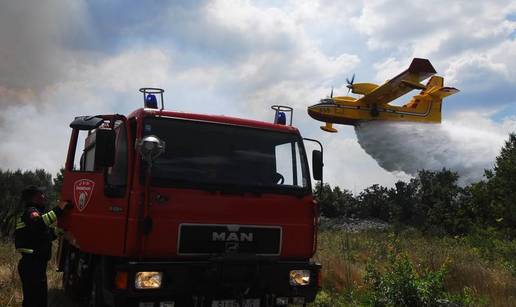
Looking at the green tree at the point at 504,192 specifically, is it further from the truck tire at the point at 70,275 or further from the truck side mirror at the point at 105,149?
the truck side mirror at the point at 105,149

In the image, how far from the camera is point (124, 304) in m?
4.43

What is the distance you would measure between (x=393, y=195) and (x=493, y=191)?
83.5ft

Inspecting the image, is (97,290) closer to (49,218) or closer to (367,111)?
(49,218)

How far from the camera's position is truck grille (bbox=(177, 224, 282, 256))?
470 cm

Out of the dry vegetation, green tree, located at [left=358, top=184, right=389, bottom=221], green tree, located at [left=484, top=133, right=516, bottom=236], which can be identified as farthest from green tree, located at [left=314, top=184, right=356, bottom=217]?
the dry vegetation

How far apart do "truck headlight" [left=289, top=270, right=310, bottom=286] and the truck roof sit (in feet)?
5.33

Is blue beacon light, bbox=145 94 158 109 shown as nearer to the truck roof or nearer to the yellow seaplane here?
the truck roof

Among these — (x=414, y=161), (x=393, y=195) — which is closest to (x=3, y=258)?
(x=414, y=161)

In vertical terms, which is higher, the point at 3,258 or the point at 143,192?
the point at 143,192

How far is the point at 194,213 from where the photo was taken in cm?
471

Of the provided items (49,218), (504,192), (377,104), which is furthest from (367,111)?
(49,218)

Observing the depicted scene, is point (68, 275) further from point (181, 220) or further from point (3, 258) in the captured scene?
point (3, 258)

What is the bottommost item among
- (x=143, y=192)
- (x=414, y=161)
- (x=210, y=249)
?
(x=210, y=249)

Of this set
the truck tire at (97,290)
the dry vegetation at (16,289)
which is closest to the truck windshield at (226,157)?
the truck tire at (97,290)
